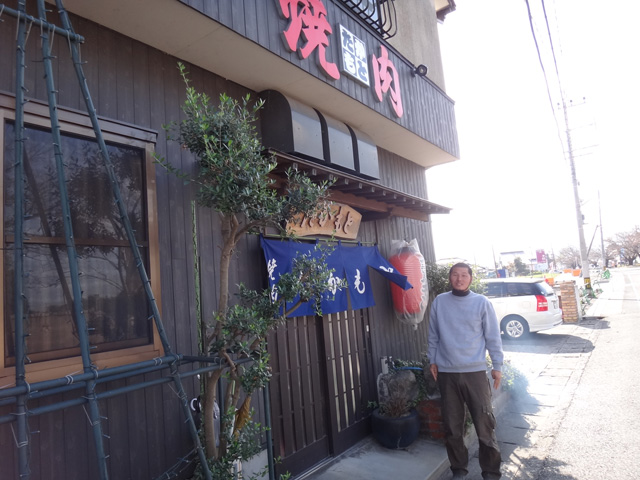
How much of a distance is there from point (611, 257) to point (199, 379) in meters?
112

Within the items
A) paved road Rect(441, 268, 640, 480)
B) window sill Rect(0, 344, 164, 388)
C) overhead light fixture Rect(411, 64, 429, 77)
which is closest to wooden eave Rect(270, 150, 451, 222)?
window sill Rect(0, 344, 164, 388)

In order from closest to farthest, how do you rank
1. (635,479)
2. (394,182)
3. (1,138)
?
(1,138) < (635,479) < (394,182)

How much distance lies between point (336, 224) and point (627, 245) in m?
91.4

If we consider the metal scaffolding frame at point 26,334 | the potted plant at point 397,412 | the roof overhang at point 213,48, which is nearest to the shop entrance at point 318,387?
the potted plant at point 397,412

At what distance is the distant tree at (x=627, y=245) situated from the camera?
7331 centimetres

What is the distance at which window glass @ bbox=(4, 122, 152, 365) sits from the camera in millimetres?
2936

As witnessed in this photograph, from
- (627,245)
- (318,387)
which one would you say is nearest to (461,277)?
(318,387)

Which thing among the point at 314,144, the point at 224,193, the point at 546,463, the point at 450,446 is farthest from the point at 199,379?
the point at 546,463

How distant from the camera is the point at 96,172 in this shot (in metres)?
3.45

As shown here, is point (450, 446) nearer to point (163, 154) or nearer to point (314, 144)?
point (314, 144)

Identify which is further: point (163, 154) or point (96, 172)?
point (163, 154)

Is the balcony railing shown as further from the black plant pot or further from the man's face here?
the black plant pot

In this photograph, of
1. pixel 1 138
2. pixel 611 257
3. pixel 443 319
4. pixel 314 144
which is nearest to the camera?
pixel 1 138

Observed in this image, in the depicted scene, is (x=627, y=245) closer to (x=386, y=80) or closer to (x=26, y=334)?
(x=386, y=80)
